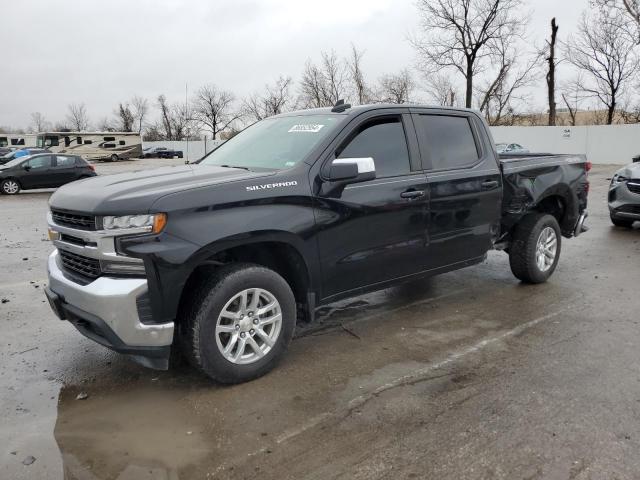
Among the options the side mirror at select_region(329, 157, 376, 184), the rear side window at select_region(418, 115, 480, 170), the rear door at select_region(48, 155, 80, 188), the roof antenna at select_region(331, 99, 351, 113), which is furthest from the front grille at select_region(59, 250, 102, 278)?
the rear door at select_region(48, 155, 80, 188)

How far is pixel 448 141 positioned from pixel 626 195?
5.98m

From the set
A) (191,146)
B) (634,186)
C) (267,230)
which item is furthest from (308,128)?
(191,146)

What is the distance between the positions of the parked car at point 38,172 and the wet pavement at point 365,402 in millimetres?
15653

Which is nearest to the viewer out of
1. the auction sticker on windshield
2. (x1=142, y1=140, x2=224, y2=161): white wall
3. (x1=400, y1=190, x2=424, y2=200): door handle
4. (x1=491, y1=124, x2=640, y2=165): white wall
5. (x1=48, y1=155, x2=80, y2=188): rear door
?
the auction sticker on windshield

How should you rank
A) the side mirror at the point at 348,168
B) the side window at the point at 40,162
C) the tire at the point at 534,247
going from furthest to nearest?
the side window at the point at 40,162 < the tire at the point at 534,247 < the side mirror at the point at 348,168

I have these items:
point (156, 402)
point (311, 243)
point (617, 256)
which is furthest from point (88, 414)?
point (617, 256)

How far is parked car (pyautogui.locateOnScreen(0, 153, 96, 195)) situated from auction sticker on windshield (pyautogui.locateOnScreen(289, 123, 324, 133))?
17.1 meters

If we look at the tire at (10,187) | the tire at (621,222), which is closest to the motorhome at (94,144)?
the tire at (10,187)

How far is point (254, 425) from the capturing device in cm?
323

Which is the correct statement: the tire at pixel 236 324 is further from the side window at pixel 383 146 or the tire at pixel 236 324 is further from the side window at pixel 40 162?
the side window at pixel 40 162

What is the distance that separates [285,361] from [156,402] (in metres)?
1.03

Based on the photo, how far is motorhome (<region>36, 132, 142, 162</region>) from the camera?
152 ft

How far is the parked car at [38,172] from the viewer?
1877 cm

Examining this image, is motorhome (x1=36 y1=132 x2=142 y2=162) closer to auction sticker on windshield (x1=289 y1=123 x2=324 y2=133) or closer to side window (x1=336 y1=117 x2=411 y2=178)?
auction sticker on windshield (x1=289 y1=123 x2=324 y2=133)
